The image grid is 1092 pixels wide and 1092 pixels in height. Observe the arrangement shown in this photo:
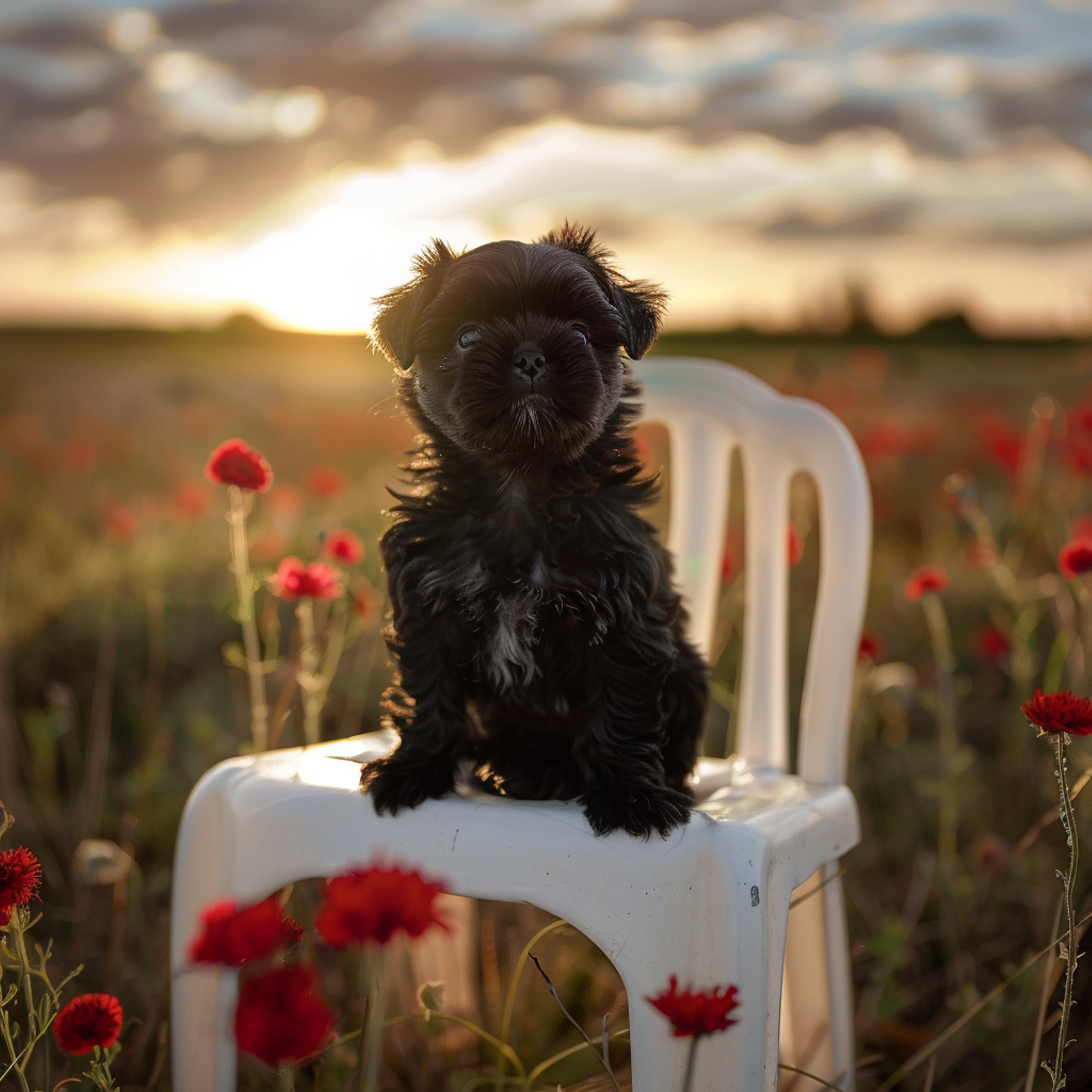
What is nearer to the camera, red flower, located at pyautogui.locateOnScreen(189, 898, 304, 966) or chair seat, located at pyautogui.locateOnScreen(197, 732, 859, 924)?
red flower, located at pyautogui.locateOnScreen(189, 898, 304, 966)

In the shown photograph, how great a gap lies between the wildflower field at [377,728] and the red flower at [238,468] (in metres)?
0.06

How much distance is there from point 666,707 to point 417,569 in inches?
24.2

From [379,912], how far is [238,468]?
1375mm

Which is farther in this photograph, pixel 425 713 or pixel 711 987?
pixel 425 713

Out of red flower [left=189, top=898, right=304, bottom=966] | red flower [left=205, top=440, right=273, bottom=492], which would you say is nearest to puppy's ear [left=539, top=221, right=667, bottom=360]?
red flower [left=205, top=440, right=273, bottom=492]

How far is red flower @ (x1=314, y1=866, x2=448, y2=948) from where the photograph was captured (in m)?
0.95

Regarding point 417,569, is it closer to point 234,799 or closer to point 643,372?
point 234,799

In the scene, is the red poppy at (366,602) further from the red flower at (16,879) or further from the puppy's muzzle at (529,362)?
the red flower at (16,879)

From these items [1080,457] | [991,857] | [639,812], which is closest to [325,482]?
[639,812]

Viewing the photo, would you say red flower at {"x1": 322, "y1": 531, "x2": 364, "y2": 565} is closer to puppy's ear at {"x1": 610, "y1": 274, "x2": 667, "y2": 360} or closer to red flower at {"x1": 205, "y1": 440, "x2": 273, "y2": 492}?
red flower at {"x1": 205, "y1": 440, "x2": 273, "y2": 492}

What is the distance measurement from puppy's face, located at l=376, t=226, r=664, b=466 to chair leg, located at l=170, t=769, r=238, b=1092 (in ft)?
3.38

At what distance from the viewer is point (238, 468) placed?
83.2 inches

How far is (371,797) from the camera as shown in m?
1.96

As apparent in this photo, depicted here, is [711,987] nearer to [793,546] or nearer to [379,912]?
[379,912]
